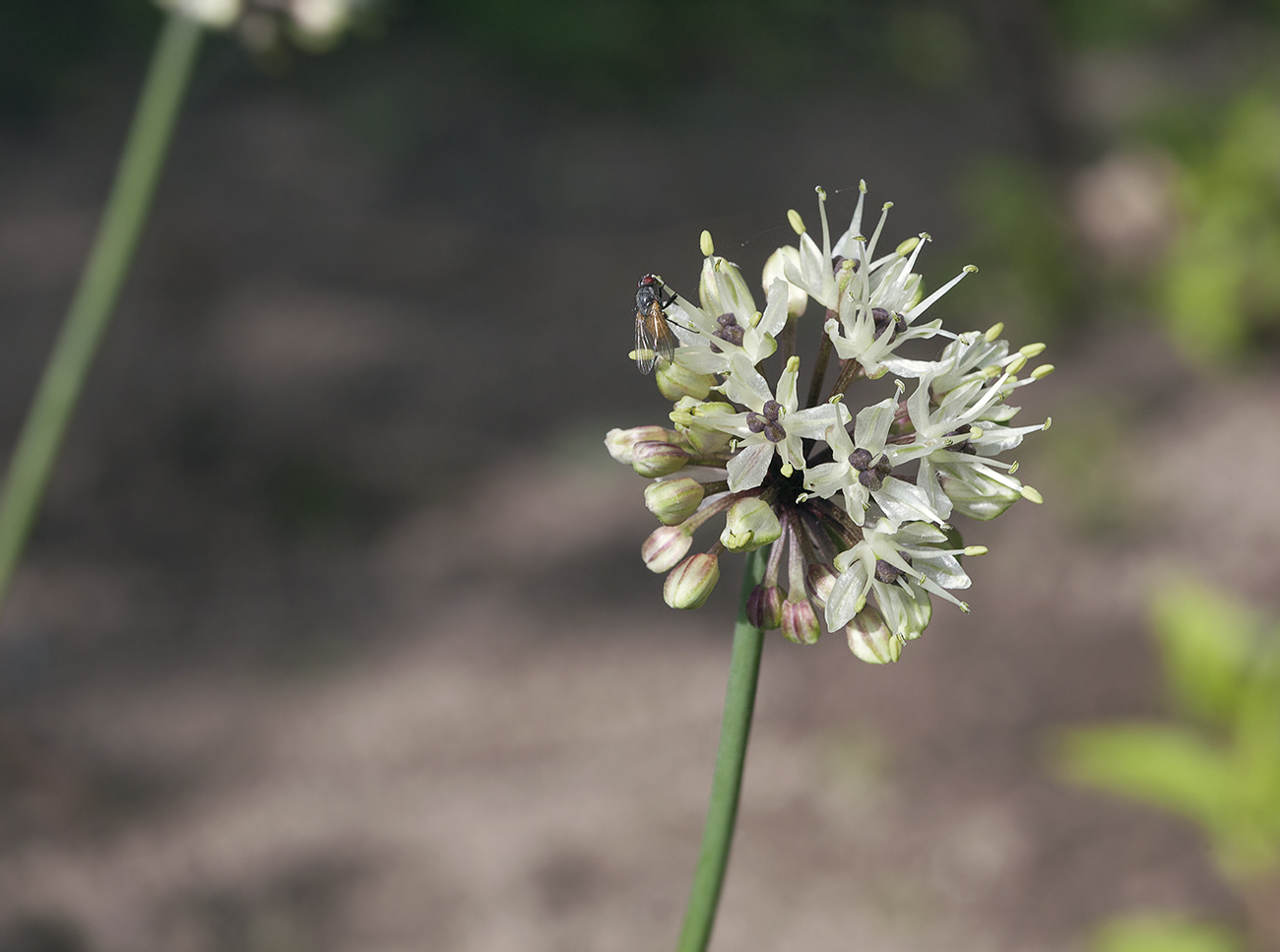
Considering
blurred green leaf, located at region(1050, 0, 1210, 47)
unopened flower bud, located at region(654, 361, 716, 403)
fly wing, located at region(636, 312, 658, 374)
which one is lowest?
unopened flower bud, located at region(654, 361, 716, 403)

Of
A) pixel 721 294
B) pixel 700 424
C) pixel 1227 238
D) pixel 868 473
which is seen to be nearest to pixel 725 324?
pixel 721 294

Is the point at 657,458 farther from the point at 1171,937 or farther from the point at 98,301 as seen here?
the point at 1171,937

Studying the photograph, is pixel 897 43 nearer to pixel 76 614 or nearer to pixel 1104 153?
pixel 1104 153

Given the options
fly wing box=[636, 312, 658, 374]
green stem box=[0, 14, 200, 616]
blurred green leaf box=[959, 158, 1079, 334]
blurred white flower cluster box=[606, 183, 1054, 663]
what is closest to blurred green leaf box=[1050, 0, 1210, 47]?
blurred green leaf box=[959, 158, 1079, 334]

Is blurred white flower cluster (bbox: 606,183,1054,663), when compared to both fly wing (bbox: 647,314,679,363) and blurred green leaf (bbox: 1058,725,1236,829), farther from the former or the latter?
blurred green leaf (bbox: 1058,725,1236,829)

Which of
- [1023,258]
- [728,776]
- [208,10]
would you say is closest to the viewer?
[728,776]

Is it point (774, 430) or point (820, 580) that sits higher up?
point (774, 430)
